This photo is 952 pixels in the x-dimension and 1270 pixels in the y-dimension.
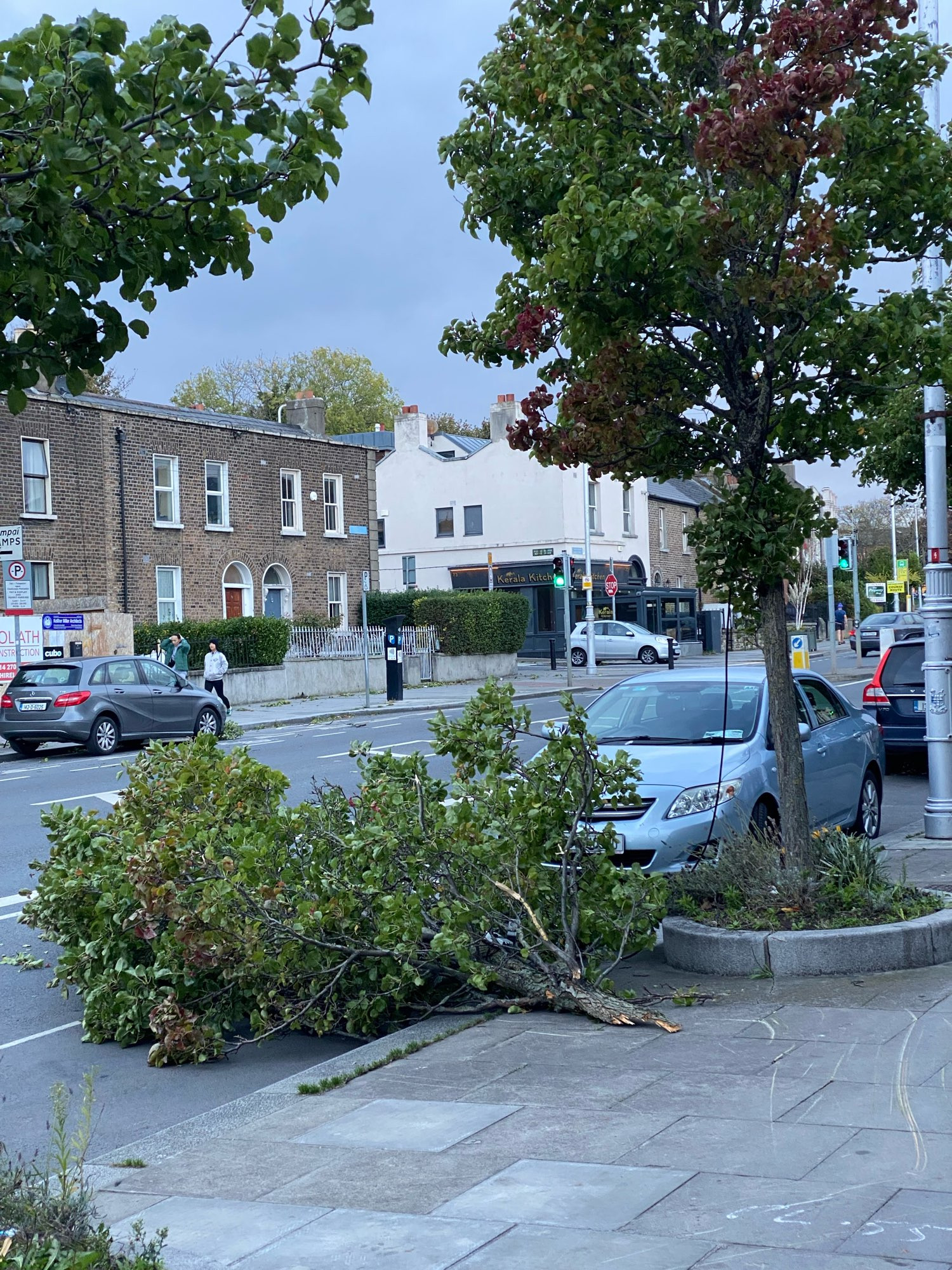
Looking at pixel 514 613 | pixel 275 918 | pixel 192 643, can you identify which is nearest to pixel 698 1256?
pixel 275 918

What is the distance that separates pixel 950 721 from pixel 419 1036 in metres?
6.28

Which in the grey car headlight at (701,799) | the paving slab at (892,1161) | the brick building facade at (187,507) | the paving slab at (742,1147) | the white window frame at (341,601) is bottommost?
the paving slab at (742,1147)

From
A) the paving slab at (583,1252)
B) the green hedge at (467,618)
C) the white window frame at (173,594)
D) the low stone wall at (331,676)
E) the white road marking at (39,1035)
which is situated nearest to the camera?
the paving slab at (583,1252)

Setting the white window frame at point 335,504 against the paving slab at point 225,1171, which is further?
the white window frame at point 335,504

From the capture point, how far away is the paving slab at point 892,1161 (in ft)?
13.4

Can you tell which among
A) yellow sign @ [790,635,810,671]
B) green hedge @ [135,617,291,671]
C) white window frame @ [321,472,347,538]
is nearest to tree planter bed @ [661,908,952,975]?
yellow sign @ [790,635,810,671]

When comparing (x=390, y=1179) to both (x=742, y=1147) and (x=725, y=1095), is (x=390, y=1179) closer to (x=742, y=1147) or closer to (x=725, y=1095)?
(x=742, y=1147)

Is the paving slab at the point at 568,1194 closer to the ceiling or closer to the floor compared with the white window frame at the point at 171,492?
closer to the floor

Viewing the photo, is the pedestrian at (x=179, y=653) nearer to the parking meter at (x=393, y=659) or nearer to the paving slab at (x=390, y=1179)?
the parking meter at (x=393, y=659)

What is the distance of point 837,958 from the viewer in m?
6.65

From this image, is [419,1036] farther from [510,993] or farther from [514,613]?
A: [514,613]

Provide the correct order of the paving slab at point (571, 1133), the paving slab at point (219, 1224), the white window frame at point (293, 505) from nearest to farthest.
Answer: the paving slab at point (219, 1224) < the paving slab at point (571, 1133) < the white window frame at point (293, 505)

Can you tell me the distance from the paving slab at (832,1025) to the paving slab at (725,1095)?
1.50 ft

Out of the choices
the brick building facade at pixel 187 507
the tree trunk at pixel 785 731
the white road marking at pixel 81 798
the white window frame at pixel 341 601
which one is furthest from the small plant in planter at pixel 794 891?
the white window frame at pixel 341 601
